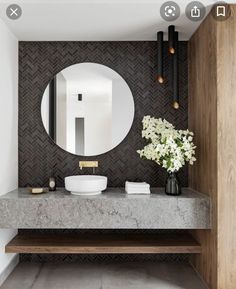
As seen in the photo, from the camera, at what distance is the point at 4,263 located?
112 inches

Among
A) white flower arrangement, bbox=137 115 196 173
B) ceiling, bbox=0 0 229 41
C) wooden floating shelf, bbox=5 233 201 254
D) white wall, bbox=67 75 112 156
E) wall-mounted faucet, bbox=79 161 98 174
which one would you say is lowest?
wooden floating shelf, bbox=5 233 201 254

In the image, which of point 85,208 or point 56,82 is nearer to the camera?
point 85,208

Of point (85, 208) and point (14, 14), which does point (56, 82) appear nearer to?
point (14, 14)

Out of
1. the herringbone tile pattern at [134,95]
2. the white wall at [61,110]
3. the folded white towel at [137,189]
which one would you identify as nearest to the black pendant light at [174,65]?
the herringbone tile pattern at [134,95]

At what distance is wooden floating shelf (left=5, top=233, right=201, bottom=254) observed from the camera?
2812 millimetres

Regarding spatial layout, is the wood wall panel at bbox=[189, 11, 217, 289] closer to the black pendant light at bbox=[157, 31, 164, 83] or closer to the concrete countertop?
the concrete countertop

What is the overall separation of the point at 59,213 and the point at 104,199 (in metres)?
0.40

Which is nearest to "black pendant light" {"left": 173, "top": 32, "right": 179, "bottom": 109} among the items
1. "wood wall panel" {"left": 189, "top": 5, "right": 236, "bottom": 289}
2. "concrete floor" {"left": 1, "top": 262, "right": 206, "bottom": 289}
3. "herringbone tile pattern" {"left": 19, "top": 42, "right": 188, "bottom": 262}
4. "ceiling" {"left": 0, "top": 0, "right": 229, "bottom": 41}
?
"herringbone tile pattern" {"left": 19, "top": 42, "right": 188, "bottom": 262}

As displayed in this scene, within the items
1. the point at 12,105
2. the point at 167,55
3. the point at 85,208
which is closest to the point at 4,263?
the point at 85,208

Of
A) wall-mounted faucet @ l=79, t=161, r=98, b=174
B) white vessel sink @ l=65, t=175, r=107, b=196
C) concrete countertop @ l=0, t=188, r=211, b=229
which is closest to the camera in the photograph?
concrete countertop @ l=0, t=188, r=211, b=229

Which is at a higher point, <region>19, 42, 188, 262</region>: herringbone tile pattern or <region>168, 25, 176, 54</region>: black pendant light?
<region>168, 25, 176, 54</region>: black pendant light

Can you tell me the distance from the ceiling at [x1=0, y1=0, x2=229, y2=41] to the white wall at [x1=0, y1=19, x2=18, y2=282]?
19cm

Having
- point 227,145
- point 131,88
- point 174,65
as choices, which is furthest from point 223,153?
point 131,88

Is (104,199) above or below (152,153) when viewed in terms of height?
below
